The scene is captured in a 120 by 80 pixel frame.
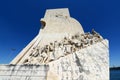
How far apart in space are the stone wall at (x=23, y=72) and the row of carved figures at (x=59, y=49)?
21.2 inches

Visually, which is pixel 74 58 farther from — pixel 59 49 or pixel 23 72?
pixel 23 72

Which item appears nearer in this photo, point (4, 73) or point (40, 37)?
point (4, 73)

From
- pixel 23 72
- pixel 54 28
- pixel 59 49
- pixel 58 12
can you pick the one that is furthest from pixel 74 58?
pixel 58 12

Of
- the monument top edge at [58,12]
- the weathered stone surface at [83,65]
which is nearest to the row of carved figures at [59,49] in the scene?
the weathered stone surface at [83,65]

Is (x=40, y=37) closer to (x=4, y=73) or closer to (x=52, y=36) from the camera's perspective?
(x=52, y=36)

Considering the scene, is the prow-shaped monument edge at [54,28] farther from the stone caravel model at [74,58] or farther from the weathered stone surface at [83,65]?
the weathered stone surface at [83,65]

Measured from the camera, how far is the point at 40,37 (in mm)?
11203

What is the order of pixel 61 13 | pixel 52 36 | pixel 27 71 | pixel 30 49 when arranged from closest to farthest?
1. pixel 27 71
2. pixel 30 49
3. pixel 52 36
4. pixel 61 13

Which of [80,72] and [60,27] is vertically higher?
[60,27]

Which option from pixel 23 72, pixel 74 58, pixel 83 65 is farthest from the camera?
pixel 74 58

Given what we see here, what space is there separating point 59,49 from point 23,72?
7.15 ft

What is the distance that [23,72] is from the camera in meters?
7.70

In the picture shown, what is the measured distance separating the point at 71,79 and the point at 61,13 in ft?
20.0

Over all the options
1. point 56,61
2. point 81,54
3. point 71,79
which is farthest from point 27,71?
point 81,54
